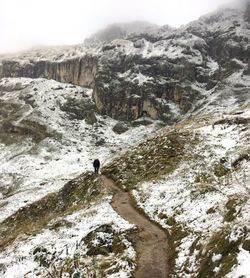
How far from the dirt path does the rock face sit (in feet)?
300

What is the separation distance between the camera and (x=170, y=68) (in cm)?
14050

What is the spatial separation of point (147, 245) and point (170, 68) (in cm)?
12169

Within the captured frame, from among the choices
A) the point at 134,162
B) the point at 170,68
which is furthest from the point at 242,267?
the point at 170,68

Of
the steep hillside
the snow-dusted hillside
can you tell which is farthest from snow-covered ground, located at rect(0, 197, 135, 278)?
the steep hillside

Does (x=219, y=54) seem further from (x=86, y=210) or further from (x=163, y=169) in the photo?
(x=86, y=210)

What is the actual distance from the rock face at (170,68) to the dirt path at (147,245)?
91.5 meters

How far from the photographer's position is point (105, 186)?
4100 cm

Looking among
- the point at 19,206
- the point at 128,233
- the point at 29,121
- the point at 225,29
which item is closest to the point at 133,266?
the point at 128,233

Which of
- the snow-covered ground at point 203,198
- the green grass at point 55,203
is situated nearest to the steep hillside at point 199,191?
the snow-covered ground at point 203,198

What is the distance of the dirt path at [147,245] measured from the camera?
2039 centimetres

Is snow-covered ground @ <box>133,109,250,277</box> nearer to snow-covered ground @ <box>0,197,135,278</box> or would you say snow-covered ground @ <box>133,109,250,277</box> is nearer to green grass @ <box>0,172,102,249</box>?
snow-covered ground @ <box>0,197,135,278</box>

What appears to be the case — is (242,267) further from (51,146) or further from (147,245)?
(51,146)

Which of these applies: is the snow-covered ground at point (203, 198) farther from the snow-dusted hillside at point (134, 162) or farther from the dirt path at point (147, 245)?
the dirt path at point (147, 245)

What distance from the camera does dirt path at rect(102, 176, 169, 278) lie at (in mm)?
20391
